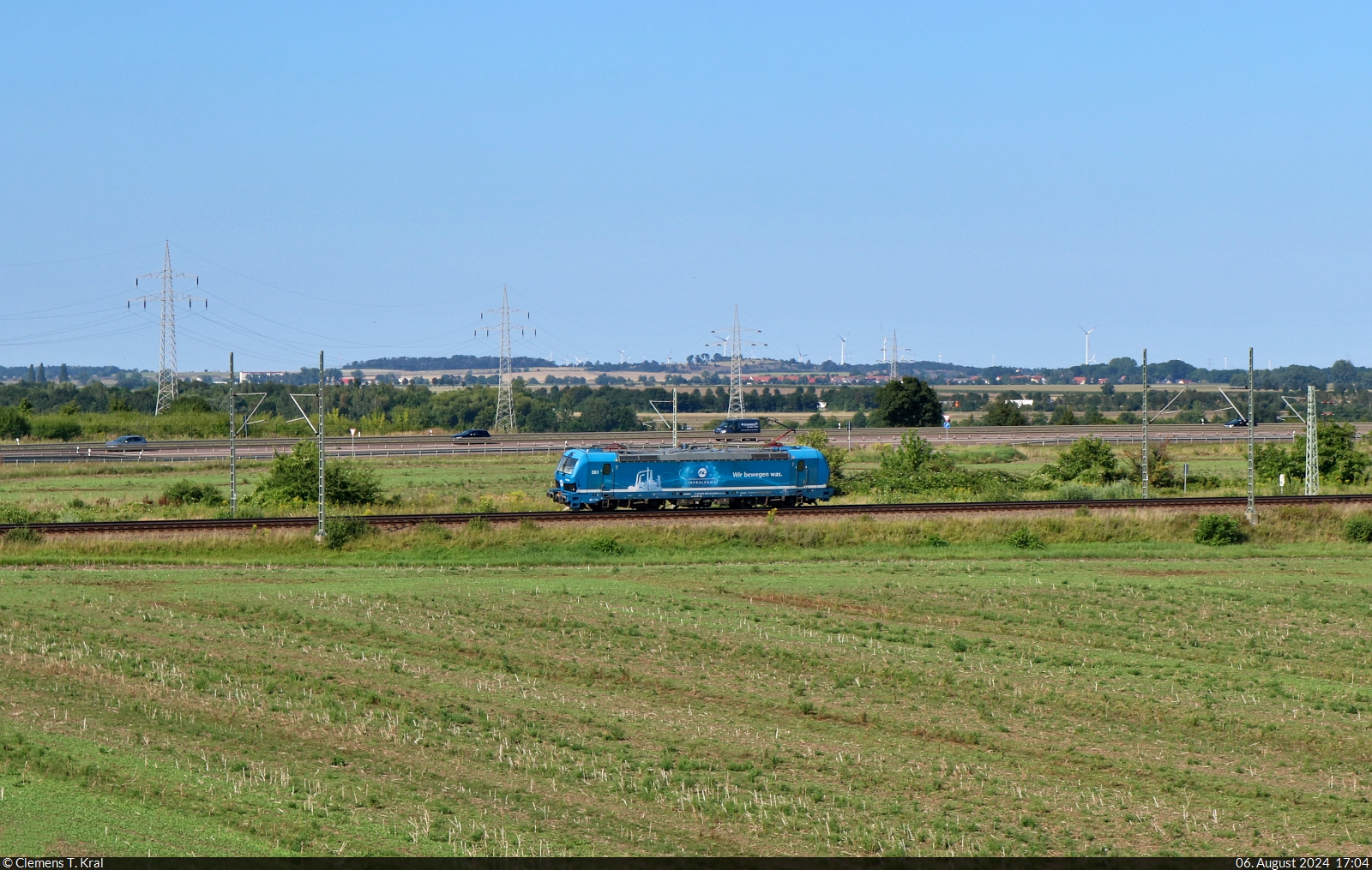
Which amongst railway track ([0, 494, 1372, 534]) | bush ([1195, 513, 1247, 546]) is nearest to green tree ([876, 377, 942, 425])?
railway track ([0, 494, 1372, 534])

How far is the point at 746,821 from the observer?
18.9 metres

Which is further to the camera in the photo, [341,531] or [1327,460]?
[1327,460]

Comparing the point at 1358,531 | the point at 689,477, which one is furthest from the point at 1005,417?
the point at 689,477

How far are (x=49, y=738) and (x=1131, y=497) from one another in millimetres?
52801

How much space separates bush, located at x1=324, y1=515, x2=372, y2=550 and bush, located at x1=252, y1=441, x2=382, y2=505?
357 inches

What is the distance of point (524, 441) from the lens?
117562mm

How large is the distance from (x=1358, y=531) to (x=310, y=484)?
147ft

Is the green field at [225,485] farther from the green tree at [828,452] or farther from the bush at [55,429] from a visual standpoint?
the bush at [55,429]

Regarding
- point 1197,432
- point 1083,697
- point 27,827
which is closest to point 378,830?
point 27,827

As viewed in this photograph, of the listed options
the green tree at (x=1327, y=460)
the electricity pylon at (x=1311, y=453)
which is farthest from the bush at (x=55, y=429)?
the electricity pylon at (x=1311, y=453)

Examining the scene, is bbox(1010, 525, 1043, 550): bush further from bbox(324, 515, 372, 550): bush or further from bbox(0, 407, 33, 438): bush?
bbox(0, 407, 33, 438): bush

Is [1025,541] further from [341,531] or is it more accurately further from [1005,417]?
[1005,417]

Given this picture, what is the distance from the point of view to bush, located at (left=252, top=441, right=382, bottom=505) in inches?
2361
